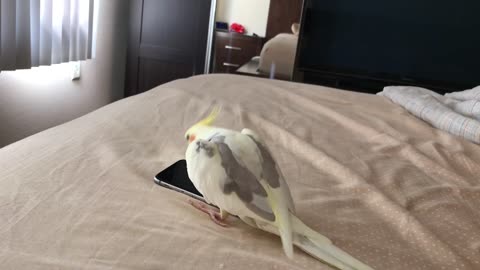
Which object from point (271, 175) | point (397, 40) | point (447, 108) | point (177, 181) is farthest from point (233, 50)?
point (271, 175)

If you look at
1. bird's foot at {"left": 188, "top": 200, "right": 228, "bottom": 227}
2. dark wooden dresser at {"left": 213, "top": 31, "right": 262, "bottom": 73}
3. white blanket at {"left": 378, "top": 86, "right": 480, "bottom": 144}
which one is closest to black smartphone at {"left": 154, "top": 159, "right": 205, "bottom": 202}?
bird's foot at {"left": 188, "top": 200, "right": 228, "bottom": 227}

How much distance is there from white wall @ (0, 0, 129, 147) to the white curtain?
98mm

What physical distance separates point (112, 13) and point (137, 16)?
0.61 feet

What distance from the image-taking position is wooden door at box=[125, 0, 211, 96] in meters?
2.86

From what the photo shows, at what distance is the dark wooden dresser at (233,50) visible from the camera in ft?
9.39

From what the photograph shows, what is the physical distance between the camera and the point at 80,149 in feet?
2.78

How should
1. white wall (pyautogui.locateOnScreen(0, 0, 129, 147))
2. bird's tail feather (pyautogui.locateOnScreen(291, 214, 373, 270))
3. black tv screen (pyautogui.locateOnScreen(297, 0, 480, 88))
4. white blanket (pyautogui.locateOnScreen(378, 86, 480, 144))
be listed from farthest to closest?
black tv screen (pyautogui.locateOnScreen(297, 0, 480, 88)) → white wall (pyautogui.locateOnScreen(0, 0, 129, 147)) → white blanket (pyautogui.locateOnScreen(378, 86, 480, 144)) → bird's tail feather (pyautogui.locateOnScreen(291, 214, 373, 270))

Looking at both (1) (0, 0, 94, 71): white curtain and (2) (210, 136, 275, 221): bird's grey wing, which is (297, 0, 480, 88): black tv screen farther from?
(2) (210, 136, 275, 221): bird's grey wing

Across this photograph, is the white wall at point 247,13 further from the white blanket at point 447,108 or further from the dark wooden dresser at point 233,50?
the white blanket at point 447,108

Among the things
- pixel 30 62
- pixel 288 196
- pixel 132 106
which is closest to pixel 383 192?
pixel 288 196

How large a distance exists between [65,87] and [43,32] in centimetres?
47

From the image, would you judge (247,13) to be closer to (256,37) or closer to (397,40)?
(256,37)

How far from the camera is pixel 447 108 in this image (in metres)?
1.42

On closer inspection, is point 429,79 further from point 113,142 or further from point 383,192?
point 113,142
